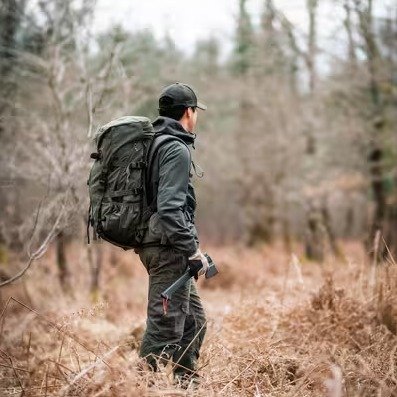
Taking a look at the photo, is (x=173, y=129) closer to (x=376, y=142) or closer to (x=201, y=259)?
(x=201, y=259)

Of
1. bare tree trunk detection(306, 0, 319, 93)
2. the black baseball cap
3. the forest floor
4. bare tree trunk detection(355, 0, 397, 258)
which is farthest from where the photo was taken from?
bare tree trunk detection(355, 0, 397, 258)

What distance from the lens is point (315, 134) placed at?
1611 cm

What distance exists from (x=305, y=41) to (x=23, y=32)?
5.60 meters

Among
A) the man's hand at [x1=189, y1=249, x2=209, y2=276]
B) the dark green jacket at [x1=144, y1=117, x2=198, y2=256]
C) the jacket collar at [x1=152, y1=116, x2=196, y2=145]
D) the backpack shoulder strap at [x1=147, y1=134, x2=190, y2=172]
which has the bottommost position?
the man's hand at [x1=189, y1=249, x2=209, y2=276]

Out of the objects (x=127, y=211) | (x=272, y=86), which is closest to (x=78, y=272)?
(x=127, y=211)

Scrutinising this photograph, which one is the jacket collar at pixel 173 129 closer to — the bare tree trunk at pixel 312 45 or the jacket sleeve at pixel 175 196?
the jacket sleeve at pixel 175 196

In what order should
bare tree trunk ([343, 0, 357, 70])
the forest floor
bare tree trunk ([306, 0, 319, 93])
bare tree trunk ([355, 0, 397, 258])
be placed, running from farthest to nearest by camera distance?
bare tree trunk ([355, 0, 397, 258]) < bare tree trunk ([306, 0, 319, 93]) < bare tree trunk ([343, 0, 357, 70]) < the forest floor

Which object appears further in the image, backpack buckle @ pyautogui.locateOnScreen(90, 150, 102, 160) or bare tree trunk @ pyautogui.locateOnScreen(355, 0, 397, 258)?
bare tree trunk @ pyautogui.locateOnScreen(355, 0, 397, 258)

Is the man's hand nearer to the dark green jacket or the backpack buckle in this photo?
the dark green jacket

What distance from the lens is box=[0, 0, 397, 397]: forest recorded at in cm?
400

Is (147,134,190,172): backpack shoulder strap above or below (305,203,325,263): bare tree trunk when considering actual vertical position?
above

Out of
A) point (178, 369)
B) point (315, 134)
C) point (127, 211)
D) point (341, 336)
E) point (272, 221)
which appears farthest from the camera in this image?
point (272, 221)

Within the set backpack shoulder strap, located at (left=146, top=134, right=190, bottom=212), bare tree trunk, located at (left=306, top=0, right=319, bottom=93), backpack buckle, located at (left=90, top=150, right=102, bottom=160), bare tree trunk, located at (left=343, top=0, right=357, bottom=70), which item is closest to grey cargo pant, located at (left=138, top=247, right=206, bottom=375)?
backpack shoulder strap, located at (left=146, top=134, right=190, bottom=212)

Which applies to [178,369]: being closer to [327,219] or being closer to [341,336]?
[341,336]
